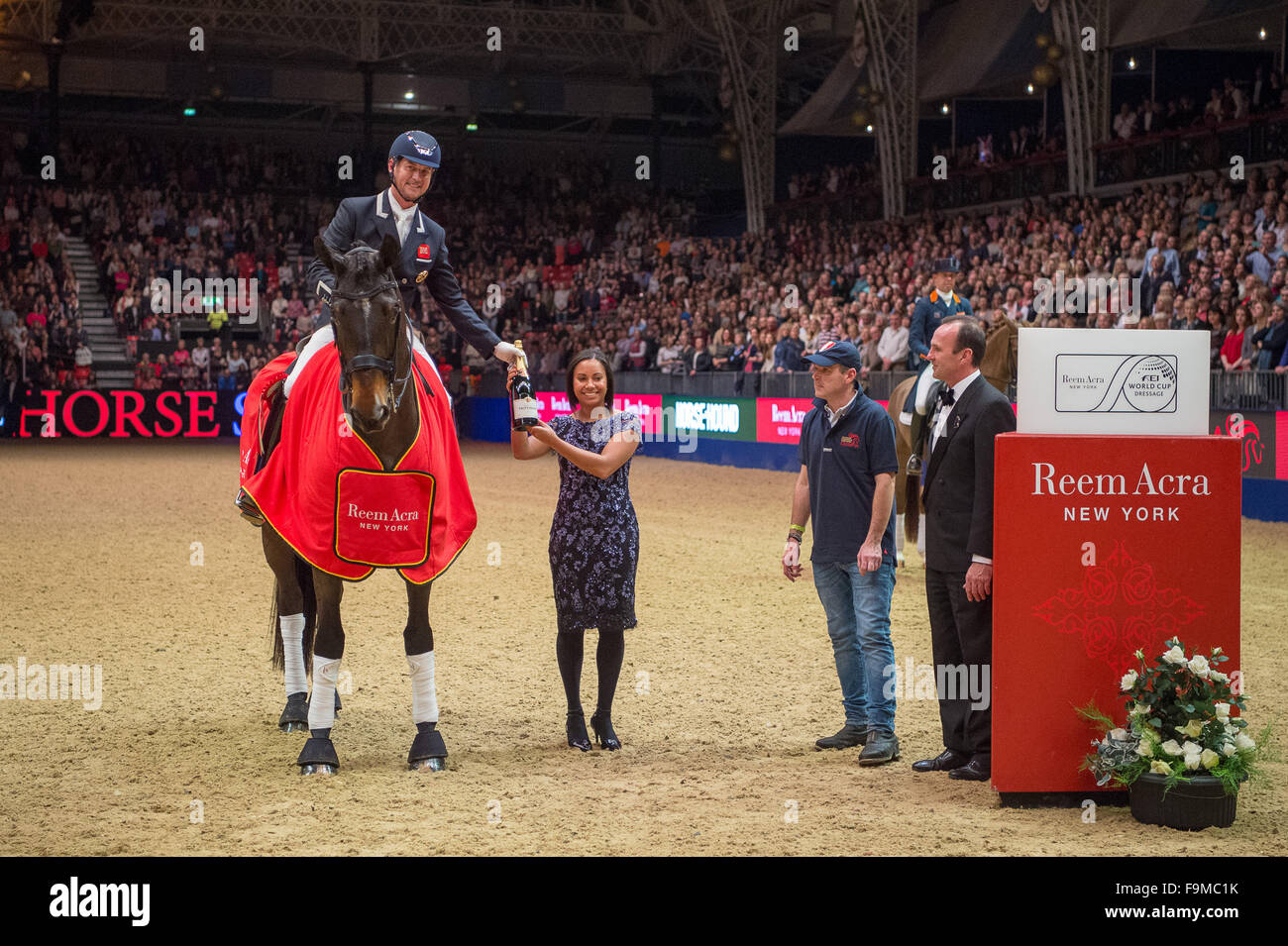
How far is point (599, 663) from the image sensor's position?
250 inches

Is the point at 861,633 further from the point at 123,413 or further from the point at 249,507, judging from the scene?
the point at 123,413

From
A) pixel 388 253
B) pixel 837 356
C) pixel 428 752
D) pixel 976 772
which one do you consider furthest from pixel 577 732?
pixel 388 253

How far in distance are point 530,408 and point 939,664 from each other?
2123 mm

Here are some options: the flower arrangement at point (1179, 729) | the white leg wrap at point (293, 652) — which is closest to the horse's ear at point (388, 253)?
the white leg wrap at point (293, 652)

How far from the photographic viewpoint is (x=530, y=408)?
19.1 feet

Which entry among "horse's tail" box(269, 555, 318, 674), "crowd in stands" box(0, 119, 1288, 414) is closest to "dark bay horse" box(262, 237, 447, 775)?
"horse's tail" box(269, 555, 318, 674)

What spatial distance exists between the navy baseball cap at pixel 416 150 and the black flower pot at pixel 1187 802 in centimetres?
394

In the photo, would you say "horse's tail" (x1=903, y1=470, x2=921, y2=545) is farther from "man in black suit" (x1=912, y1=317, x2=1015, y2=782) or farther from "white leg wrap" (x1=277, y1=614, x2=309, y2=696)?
"white leg wrap" (x1=277, y1=614, x2=309, y2=696)

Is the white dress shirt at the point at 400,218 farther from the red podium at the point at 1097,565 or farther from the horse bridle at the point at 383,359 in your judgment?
the red podium at the point at 1097,565

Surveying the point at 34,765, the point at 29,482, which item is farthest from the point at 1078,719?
the point at 29,482

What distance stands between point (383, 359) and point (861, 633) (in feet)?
8.32

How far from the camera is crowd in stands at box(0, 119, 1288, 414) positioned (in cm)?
1773

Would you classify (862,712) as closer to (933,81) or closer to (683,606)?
(683,606)
